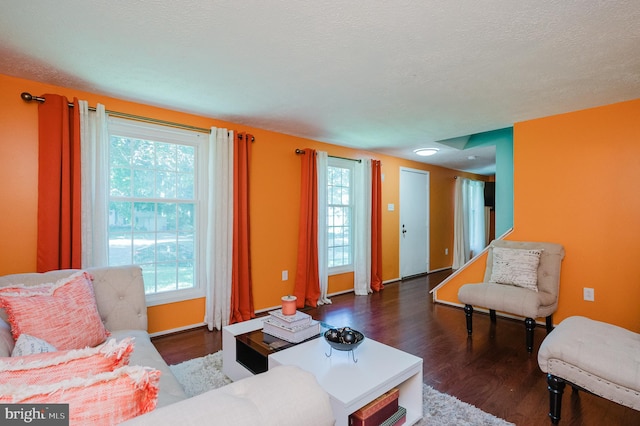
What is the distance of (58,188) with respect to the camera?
253cm

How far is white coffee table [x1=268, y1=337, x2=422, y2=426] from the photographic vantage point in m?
1.41

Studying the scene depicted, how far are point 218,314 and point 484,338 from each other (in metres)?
2.71

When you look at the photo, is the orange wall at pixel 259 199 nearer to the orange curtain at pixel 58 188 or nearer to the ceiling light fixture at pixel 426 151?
the orange curtain at pixel 58 188

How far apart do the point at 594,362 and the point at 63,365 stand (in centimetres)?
229

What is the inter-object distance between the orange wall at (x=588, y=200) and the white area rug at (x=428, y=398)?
2136mm

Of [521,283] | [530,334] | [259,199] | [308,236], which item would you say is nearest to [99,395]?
[530,334]

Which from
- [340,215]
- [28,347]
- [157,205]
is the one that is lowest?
[28,347]

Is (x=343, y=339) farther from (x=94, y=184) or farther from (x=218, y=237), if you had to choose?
(x=94, y=184)

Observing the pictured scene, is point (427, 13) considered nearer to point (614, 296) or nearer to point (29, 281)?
point (29, 281)

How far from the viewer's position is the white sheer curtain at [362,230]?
4.88 meters

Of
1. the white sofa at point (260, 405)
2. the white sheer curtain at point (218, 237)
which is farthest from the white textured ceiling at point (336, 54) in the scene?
the white sofa at point (260, 405)

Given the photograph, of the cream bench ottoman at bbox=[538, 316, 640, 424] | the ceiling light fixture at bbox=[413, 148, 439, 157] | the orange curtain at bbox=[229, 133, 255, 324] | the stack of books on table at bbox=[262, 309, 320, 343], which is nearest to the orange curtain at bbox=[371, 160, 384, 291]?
the ceiling light fixture at bbox=[413, 148, 439, 157]

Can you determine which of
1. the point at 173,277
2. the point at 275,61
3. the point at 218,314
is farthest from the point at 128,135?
the point at 218,314

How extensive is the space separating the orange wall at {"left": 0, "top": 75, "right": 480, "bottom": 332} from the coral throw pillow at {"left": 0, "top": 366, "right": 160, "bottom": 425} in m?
2.54
